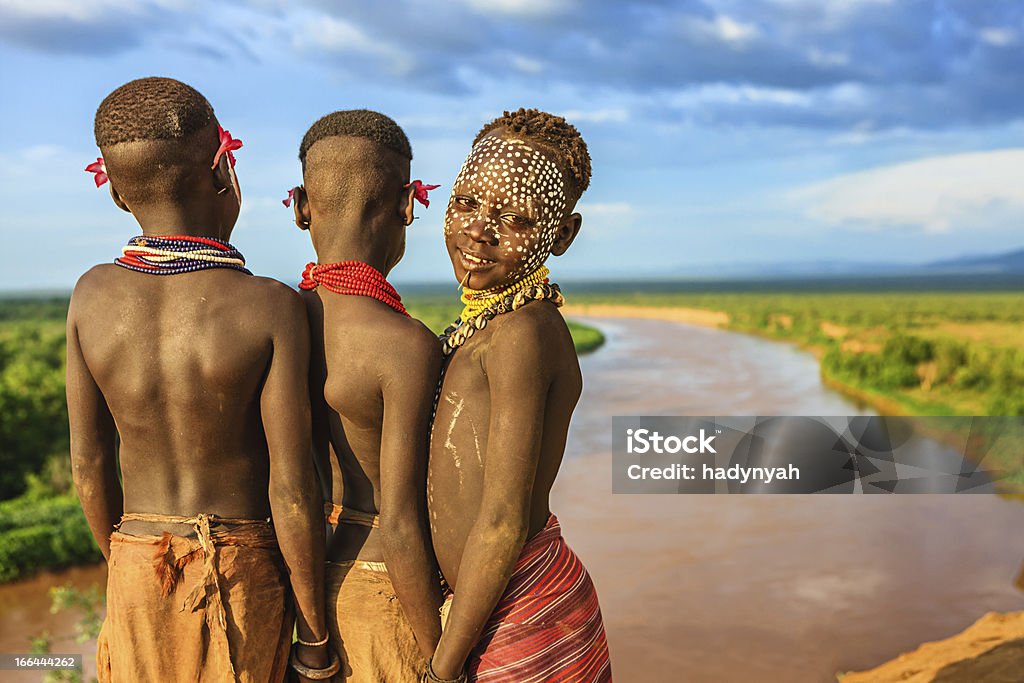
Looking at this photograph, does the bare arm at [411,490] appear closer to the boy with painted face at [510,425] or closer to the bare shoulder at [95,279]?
the boy with painted face at [510,425]

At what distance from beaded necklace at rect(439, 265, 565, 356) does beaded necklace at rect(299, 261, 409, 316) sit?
171 millimetres

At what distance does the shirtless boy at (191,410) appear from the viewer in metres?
2.36

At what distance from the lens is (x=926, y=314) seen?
2041 inches

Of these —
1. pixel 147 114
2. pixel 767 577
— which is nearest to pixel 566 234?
pixel 147 114

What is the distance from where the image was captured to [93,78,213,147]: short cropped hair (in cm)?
237

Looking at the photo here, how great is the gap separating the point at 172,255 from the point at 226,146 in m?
0.34

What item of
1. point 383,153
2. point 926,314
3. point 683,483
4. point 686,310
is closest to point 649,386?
point 683,483

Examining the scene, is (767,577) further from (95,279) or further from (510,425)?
(95,279)

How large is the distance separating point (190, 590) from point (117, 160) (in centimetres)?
117

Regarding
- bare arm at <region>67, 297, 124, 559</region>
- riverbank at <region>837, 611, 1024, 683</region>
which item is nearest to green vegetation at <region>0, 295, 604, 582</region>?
riverbank at <region>837, 611, 1024, 683</region>

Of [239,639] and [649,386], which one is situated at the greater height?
[239,639]

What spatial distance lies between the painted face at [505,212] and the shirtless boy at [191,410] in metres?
0.50

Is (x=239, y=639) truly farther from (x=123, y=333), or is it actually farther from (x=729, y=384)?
(x=729, y=384)

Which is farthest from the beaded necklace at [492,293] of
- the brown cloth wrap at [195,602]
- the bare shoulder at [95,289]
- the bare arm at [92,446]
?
the bare arm at [92,446]
